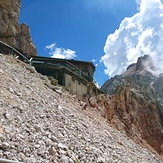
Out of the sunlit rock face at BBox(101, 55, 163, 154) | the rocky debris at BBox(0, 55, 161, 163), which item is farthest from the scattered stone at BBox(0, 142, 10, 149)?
the sunlit rock face at BBox(101, 55, 163, 154)

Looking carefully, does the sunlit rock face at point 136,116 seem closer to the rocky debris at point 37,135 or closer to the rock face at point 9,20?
the rock face at point 9,20

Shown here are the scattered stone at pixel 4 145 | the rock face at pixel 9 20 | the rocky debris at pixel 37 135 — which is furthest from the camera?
the rock face at pixel 9 20

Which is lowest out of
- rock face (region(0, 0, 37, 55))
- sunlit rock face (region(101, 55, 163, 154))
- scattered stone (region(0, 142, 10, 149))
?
scattered stone (region(0, 142, 10, 149))

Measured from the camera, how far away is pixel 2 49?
76.4 feet

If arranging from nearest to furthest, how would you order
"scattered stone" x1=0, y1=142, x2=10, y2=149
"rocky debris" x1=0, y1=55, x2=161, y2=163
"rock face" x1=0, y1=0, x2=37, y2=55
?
"scattered stone" x1=0, y1=142, x2=10, y2=149 < "rocky debris" x1=0, y1=55, x2=161, y2=163 < "rock face" x1=0, y1=0, x2=37, y2=55

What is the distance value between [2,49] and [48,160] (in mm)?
18639

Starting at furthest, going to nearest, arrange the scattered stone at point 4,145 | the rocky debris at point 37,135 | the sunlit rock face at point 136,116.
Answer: the sunlit rock face at point 136,116 → the rocky debris at point 37,135 → the scattered stone at point 4,145

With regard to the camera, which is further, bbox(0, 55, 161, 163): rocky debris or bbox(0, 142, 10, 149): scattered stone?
bbox(0, 55, 161, 163): rocky debris

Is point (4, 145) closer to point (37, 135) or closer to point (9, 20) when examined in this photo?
point (37, 135)

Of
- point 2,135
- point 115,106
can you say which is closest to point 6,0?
point 115,106

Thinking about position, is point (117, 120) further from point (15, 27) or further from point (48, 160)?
point (48, 160)

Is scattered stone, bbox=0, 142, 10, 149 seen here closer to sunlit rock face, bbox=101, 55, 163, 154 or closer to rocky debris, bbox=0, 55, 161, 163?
rocky debris, bbox=0, 55, 161, 163

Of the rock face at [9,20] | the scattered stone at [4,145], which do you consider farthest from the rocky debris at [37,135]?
the rock face at [9,20]

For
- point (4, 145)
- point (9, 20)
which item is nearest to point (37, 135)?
point (4, 145)
